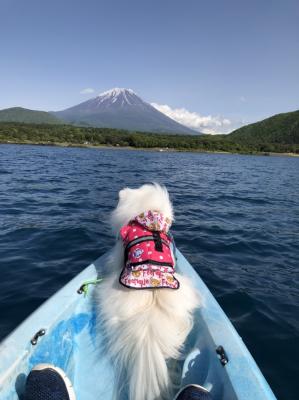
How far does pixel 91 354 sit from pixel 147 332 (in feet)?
2.62

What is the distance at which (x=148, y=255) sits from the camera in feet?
9.98

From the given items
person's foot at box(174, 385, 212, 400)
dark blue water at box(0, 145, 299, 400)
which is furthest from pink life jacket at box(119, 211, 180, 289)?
dark blue water at box(0, 145, 299, 400)

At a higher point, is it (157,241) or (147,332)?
(157,241)

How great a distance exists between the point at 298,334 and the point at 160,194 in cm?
274

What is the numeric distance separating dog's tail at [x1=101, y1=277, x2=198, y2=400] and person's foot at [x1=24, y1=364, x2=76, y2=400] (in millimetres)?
539

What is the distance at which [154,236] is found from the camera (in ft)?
11.2

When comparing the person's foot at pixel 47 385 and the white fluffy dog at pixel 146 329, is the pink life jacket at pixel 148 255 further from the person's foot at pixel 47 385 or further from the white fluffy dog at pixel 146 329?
the person's foot at pixel 47 385

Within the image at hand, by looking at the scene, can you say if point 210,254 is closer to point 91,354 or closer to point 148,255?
point 148,255

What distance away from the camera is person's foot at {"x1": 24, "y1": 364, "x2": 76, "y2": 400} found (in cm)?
197

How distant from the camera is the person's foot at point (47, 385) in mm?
1970

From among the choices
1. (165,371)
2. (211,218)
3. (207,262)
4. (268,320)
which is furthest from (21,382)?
(211,218)

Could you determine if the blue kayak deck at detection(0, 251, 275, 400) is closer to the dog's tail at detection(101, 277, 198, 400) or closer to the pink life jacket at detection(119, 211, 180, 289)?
the dog's tail at detection(101, 277, 198, 400)

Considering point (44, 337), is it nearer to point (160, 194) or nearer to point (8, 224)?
point (160, 194)

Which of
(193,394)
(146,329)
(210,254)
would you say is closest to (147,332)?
(146,329)
